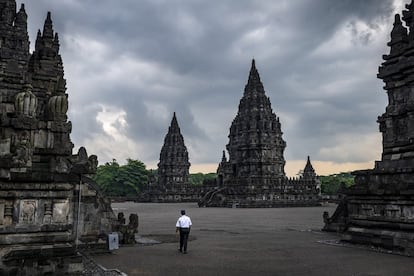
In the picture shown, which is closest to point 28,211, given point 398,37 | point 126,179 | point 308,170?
point 398,37

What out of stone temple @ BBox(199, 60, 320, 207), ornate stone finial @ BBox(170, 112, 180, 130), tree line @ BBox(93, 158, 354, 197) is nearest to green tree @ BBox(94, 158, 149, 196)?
tree line @ BBox(93, 158, 354, 197)

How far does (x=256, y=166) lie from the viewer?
200ft

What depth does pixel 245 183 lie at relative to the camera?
55.5 m

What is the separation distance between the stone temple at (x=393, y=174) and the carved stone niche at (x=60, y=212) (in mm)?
9911

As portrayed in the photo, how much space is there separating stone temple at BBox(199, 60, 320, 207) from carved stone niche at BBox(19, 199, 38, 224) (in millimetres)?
43293

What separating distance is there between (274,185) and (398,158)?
138ft

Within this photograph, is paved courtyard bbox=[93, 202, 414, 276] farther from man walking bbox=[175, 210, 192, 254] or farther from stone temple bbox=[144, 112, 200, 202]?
stone temple bbox=[144, 112, 200, 202]

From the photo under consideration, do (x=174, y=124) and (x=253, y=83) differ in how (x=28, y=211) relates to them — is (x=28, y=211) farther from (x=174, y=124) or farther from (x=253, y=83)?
(x=174, y=124)

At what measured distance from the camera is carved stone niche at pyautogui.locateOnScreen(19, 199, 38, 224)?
873cm

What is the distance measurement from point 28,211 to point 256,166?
53.3 metres

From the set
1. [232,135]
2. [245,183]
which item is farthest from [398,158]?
[232,135]

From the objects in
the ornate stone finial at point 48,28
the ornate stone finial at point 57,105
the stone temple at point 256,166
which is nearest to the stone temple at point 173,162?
the stone temple at point 256,166

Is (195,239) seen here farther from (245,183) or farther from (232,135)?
(232,135)

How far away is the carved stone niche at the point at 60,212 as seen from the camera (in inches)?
358
